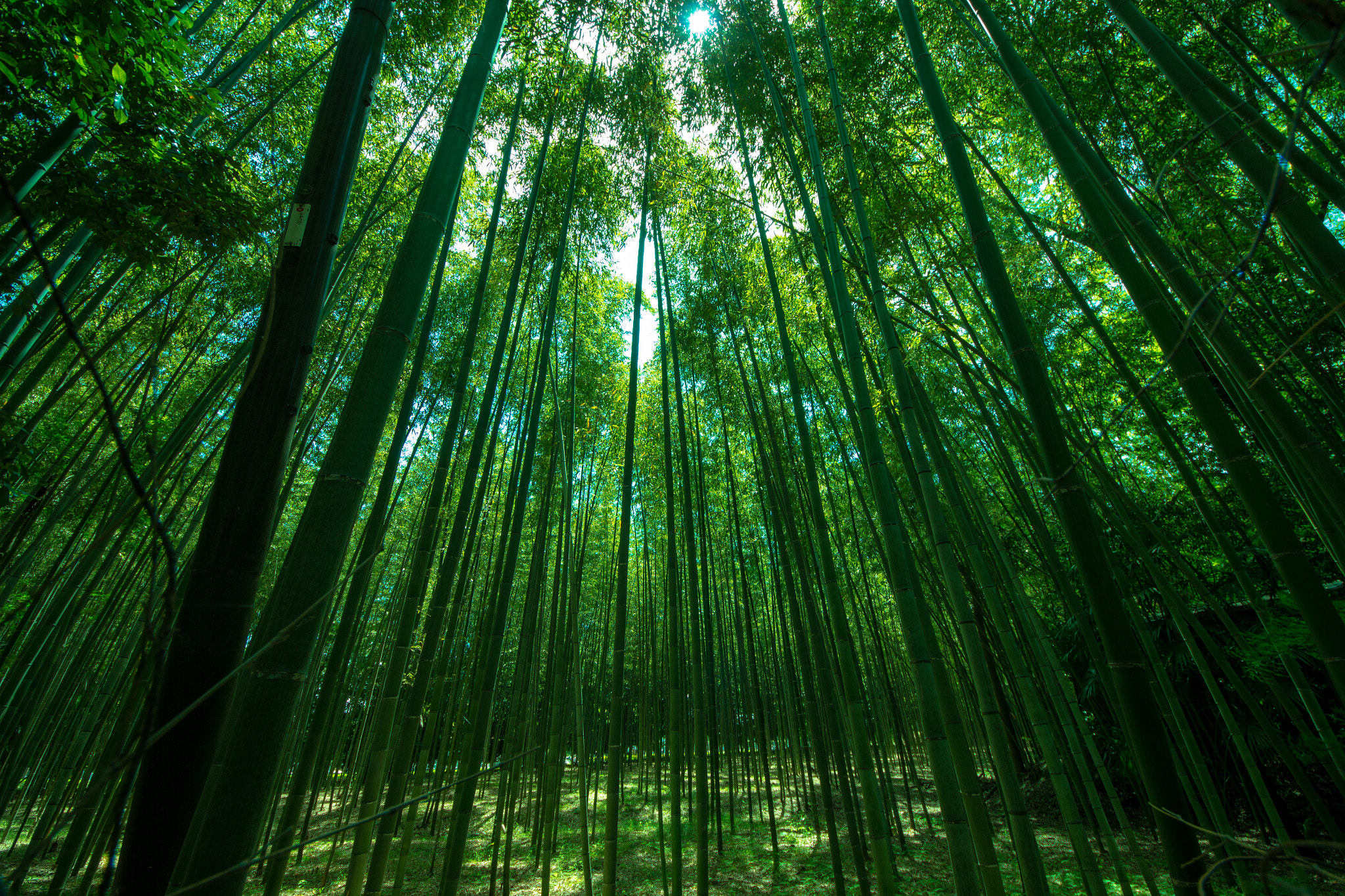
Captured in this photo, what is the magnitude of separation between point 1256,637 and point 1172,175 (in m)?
2.58

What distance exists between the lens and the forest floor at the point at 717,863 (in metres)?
3.68

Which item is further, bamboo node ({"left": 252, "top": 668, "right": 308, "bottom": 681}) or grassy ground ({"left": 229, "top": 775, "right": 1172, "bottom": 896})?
grassy ground ({"left": 229, "top": 775, "right": 1172, "bottom": 896})

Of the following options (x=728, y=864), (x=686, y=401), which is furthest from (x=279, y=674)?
(x=686, y=401)

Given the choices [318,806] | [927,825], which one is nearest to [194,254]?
[318,806]

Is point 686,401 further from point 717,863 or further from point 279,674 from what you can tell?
point 279,674

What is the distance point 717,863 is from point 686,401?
397cm

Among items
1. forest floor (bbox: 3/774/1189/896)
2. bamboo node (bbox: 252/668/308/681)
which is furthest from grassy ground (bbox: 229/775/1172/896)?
bamboo node (bbox: 252/668/308/681)

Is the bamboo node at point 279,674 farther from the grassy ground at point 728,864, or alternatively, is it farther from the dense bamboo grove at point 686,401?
the grassy ground at point 728,864

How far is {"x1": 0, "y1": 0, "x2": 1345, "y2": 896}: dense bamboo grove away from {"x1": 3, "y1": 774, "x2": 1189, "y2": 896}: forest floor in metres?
0.06

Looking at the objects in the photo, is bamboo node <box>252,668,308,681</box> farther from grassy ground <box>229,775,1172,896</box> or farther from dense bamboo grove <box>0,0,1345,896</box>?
grassy ground <box>229,775,1172,896</box>

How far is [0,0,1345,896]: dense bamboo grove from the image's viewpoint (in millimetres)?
952

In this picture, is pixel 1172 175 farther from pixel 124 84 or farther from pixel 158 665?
pixel 124 84

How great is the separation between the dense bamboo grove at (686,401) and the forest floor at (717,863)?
0.19 ft

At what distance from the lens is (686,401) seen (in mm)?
6004
